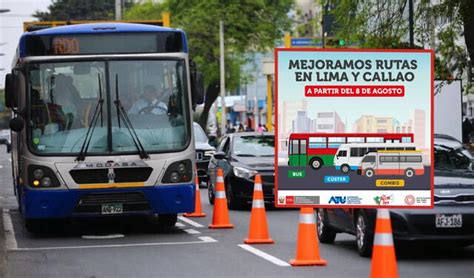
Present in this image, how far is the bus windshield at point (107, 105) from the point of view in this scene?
17.9 metres

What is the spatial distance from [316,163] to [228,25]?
51339 mm

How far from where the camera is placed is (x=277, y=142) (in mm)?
12695

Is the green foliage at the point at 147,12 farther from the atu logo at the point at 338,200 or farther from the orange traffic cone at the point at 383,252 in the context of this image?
the orange traffic cone at the point at 383,252

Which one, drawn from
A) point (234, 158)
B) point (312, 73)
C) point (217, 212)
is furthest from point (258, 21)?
point (312, 73)

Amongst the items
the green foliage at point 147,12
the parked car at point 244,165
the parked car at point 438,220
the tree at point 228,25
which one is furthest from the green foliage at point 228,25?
the parked car at point 438,220

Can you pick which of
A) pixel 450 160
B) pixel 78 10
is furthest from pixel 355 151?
pixel 78 10

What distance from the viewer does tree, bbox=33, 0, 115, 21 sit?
87938 millimetres

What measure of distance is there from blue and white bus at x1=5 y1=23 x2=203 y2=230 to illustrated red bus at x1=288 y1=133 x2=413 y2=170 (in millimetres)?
5490

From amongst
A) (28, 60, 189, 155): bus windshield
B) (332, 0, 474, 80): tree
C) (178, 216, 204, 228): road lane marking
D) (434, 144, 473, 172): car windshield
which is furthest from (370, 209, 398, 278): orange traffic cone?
(332, 0, 474, 80): tree

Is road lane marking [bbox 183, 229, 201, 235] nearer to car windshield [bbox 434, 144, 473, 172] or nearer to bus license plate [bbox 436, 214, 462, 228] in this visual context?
car windshield [bbox 434, 144, 473, 172]

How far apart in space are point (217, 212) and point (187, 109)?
1841 millimetres

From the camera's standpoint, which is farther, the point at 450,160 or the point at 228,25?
the point at 228,25

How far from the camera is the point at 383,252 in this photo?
11.2 m

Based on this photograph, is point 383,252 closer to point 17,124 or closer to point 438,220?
point 438,220
